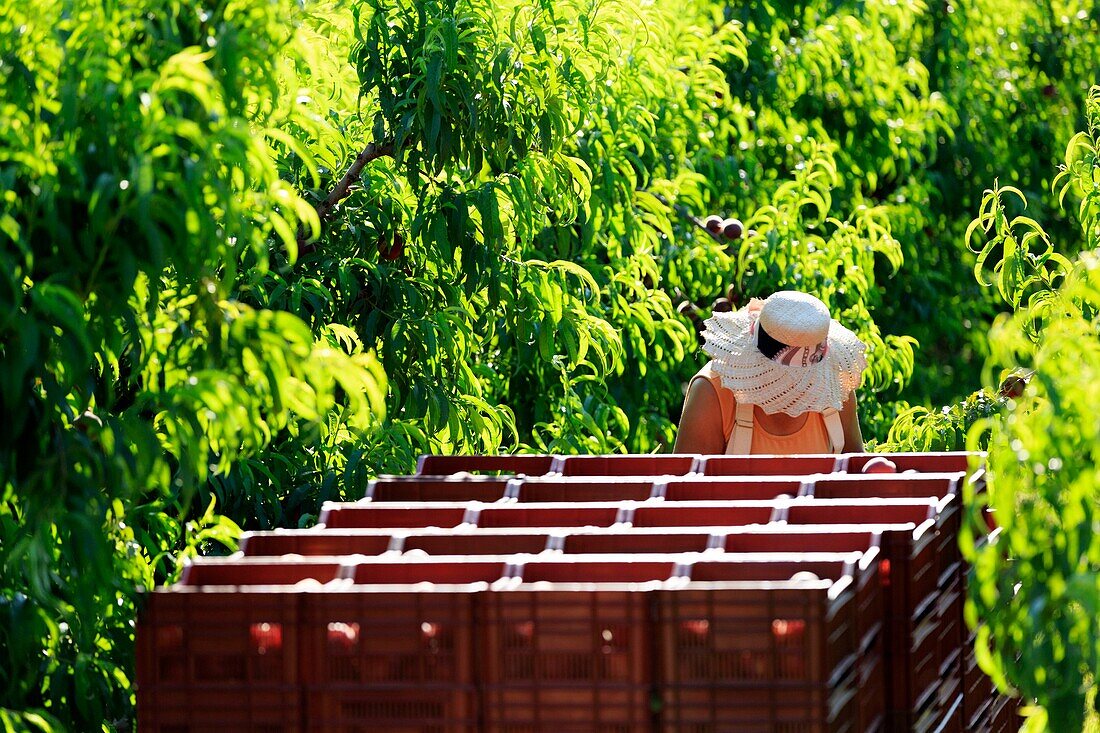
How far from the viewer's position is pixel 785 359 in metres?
7.26

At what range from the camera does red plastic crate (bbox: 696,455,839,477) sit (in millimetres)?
6035

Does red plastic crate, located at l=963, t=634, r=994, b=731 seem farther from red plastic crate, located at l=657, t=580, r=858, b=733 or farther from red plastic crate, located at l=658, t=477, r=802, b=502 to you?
red plastic crate, located at l=657, t=580, r=858, b=733

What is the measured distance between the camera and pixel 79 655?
5.30 meters

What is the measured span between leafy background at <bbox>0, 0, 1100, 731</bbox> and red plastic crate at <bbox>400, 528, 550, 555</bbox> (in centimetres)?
47

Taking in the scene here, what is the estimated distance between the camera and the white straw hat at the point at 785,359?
7172mm

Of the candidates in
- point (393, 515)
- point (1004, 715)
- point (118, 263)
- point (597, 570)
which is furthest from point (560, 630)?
point (1004, 715)

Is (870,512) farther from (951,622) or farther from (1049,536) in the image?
(1049,536)

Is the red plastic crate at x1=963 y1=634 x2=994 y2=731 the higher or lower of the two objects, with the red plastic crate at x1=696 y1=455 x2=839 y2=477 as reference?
lower

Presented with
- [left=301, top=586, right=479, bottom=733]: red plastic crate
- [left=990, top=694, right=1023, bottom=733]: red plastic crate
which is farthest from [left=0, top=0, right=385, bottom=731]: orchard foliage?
[left=990, top=694, right=1023, bottom=733]: red plastic crate

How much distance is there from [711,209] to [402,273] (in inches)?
191

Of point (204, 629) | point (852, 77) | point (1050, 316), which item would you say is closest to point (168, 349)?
point (204, 629)

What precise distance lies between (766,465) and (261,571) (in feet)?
5.66

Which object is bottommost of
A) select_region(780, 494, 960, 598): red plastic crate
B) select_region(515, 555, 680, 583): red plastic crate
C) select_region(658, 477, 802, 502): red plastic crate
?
select_region(515, 555, 680, 583): red plastic crate

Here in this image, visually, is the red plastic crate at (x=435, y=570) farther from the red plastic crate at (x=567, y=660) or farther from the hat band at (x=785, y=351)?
the hat band at (x=785, y=351)
